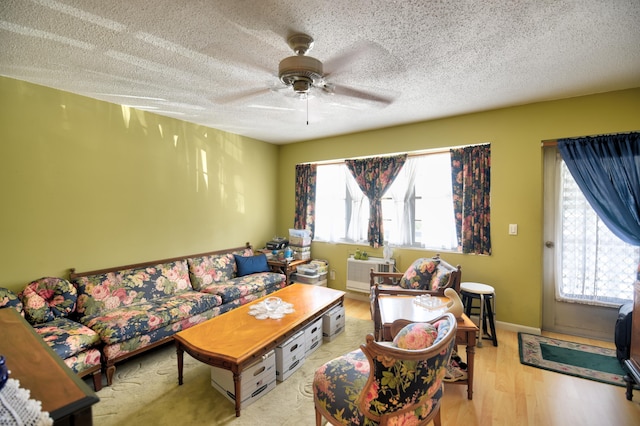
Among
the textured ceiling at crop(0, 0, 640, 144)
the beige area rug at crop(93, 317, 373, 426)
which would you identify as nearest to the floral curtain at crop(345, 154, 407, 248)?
the textured ceiling at crop(0, 0, 640, 144)

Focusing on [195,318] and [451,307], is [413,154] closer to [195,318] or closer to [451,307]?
[451,307]

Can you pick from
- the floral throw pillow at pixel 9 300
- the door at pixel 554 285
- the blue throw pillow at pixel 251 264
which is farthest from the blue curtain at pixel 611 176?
the floral throw pillow at pixel 9 300

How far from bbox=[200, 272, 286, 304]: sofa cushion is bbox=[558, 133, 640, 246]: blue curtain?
3.85 metres

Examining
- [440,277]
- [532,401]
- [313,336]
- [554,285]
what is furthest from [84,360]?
[554,285]

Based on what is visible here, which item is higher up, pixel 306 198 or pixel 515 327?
pixel 306 198

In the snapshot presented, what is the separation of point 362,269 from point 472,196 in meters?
1.83

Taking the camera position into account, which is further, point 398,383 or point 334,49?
point 334,49

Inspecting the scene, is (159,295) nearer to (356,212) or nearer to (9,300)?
(9,300)

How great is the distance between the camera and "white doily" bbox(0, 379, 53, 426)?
2.63 ft

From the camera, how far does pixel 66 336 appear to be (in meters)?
2.17

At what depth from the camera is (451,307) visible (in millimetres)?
2166

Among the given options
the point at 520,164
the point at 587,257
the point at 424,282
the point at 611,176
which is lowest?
the point at 424,282

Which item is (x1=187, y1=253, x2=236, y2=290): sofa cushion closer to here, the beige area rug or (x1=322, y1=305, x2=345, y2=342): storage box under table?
the beige area rug

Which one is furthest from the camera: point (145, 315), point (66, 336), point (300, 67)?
point (145, 315)
